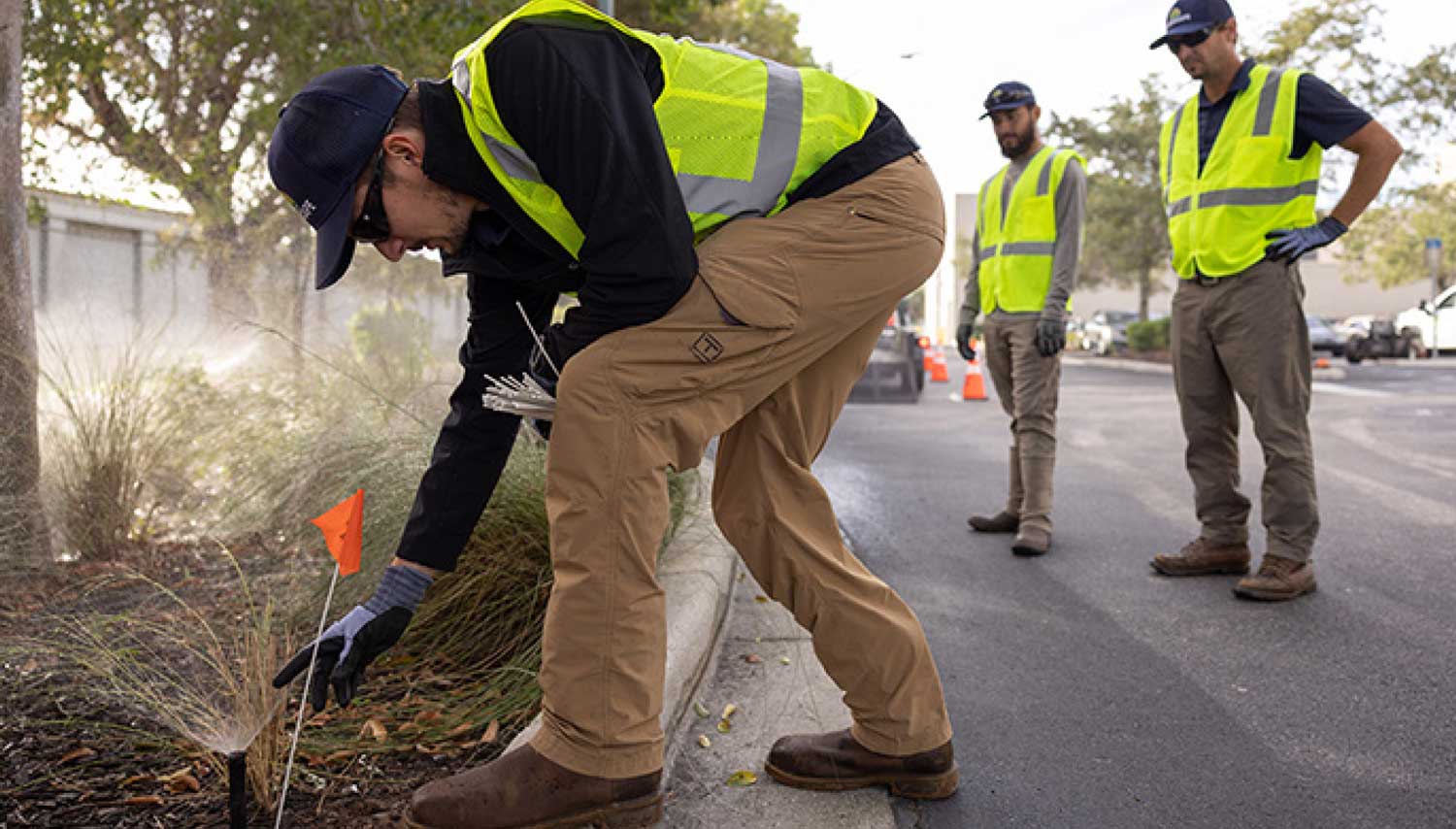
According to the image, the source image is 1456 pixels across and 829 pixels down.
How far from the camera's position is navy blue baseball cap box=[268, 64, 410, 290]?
6.34 feet

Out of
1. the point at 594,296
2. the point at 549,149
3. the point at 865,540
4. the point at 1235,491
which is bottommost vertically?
the point at 865,540

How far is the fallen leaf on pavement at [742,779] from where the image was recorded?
8.25 ft

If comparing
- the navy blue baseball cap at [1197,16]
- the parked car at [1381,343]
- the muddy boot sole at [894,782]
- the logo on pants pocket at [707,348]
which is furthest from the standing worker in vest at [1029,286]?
the parked car at [1381,343]

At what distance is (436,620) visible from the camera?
322 cm

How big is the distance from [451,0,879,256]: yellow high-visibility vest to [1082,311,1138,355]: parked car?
1310 inches

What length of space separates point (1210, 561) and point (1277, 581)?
1.41ft

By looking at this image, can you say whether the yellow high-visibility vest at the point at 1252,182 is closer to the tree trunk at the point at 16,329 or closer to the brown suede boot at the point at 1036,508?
the brown suede boot at the point at 1036,508

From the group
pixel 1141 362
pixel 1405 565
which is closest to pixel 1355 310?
pixel 1141 362

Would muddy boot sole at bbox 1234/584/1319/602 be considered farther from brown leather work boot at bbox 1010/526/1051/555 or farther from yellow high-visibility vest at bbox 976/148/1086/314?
yellow high-visibility vest at bbox 976/148/1086/314

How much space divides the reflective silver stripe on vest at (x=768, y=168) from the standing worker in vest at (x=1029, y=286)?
3358 millimetres

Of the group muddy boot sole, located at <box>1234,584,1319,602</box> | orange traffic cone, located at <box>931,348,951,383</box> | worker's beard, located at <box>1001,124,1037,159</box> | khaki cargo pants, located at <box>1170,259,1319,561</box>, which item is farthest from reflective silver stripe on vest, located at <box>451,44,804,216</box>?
orange traffic cone, located at <box>931,348,951,383</box>

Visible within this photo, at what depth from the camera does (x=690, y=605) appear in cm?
330

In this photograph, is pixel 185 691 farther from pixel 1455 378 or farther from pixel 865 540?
pixel 1455 378

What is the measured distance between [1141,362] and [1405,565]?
23549mm
